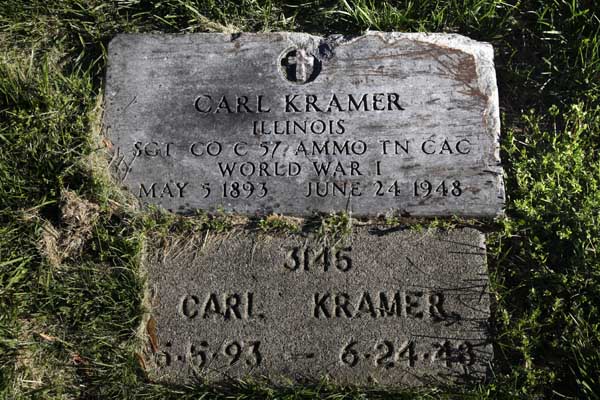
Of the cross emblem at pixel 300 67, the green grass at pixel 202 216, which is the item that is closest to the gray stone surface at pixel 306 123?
the cross emblem at pixel 300 67

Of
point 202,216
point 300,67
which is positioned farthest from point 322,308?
point 300,67

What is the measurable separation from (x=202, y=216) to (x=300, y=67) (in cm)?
106

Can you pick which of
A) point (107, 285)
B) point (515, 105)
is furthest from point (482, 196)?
point (107, 285)

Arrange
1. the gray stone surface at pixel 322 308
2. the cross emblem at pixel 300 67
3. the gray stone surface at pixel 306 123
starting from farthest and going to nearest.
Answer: the cross emblem at pixel 300 67, the gray stone surface at pixel 306 123, the gray stone surface at pixel 322 308

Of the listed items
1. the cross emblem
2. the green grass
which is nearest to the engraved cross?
the cross emblem

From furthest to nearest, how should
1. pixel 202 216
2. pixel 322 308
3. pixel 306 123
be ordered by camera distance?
pixel 306 123 → pixel 202 216 → pixel 322 308

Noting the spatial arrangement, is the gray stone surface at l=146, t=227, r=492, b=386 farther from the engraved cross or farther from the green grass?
the engraved cross

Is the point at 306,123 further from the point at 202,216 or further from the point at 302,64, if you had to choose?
the point at 202,216

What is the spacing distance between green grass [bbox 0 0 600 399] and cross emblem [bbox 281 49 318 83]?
41 cm

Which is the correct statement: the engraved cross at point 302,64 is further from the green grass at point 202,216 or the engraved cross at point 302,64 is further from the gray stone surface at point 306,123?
the green grass at point 202,216

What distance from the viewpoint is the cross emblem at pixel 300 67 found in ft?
13.1

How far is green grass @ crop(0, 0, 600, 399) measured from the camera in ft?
11.8

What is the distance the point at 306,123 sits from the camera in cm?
392

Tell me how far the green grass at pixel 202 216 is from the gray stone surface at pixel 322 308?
4.1 inches
